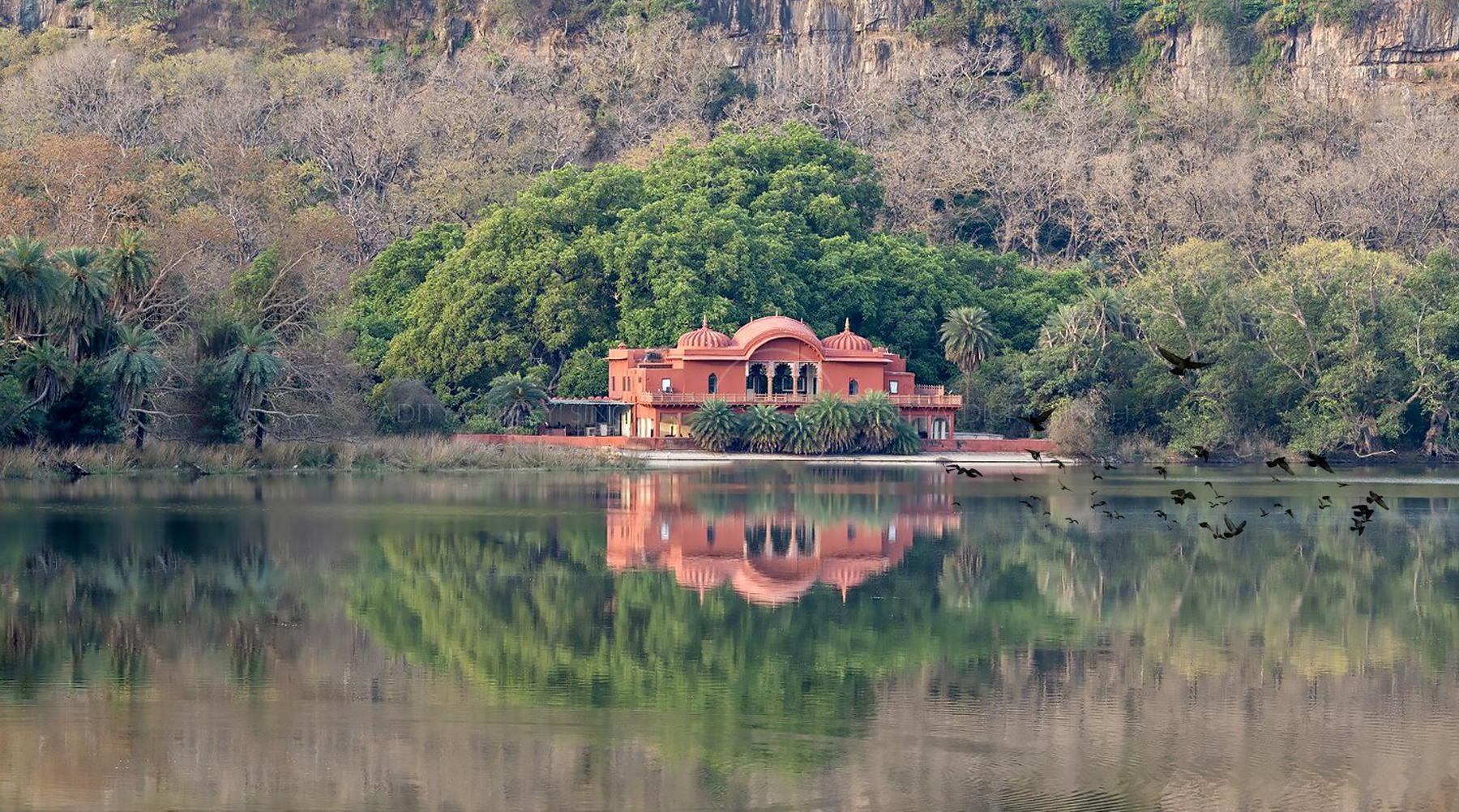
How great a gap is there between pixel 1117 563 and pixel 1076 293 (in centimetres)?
4201

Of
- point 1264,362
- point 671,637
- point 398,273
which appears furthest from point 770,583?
point 398,273

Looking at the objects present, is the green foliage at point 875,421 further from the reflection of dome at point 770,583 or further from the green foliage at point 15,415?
the reflection of dome at point 770,583

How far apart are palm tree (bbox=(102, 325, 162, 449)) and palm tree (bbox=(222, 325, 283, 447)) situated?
2504mm

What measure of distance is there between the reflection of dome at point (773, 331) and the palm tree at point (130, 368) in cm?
2238

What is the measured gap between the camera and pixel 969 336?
235 ft

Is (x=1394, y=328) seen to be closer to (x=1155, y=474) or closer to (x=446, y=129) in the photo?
(x=1155, y=474)

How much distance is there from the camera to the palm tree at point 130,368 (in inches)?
2021

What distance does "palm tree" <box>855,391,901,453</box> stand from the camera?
66.7 metres

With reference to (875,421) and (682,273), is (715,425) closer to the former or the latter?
(875,421)

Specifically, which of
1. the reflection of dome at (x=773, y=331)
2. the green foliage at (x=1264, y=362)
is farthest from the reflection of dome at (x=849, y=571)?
the reflection of dome at (x=773, y=331)

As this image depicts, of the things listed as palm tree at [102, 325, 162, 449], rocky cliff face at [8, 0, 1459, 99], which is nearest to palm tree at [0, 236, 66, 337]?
palm tree at [102, 325, 162, 449]

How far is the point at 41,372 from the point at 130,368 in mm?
2243

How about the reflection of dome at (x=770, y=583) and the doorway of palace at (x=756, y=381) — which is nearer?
the reflection of dome at (x=770, y=583)

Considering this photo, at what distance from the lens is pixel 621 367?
69.5 meters
